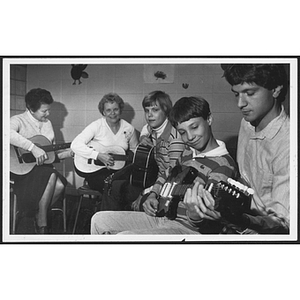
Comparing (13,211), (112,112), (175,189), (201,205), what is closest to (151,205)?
(175,189)

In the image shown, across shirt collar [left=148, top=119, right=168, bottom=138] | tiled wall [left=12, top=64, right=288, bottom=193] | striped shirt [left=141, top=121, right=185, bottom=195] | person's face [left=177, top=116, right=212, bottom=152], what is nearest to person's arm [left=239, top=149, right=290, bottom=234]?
tiled wall [left=12, top=64, right=288, bottom=193]

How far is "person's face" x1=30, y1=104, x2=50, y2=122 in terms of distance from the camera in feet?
10.0

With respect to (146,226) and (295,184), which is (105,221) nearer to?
(146,226)

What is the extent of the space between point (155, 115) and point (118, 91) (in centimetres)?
27

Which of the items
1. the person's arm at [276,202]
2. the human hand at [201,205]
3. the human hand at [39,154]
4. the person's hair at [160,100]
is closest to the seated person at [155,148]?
the person's hair at [160,100]

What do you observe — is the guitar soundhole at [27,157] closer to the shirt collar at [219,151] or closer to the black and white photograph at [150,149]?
the black and white photograph at [150,149]

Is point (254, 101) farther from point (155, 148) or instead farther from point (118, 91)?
point (118, 91)

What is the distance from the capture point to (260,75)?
300 cm

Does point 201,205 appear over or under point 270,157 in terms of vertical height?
under

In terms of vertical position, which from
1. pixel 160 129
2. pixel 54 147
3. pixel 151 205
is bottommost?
pixel 151 205

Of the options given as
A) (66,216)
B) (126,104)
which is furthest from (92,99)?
(66,216)
